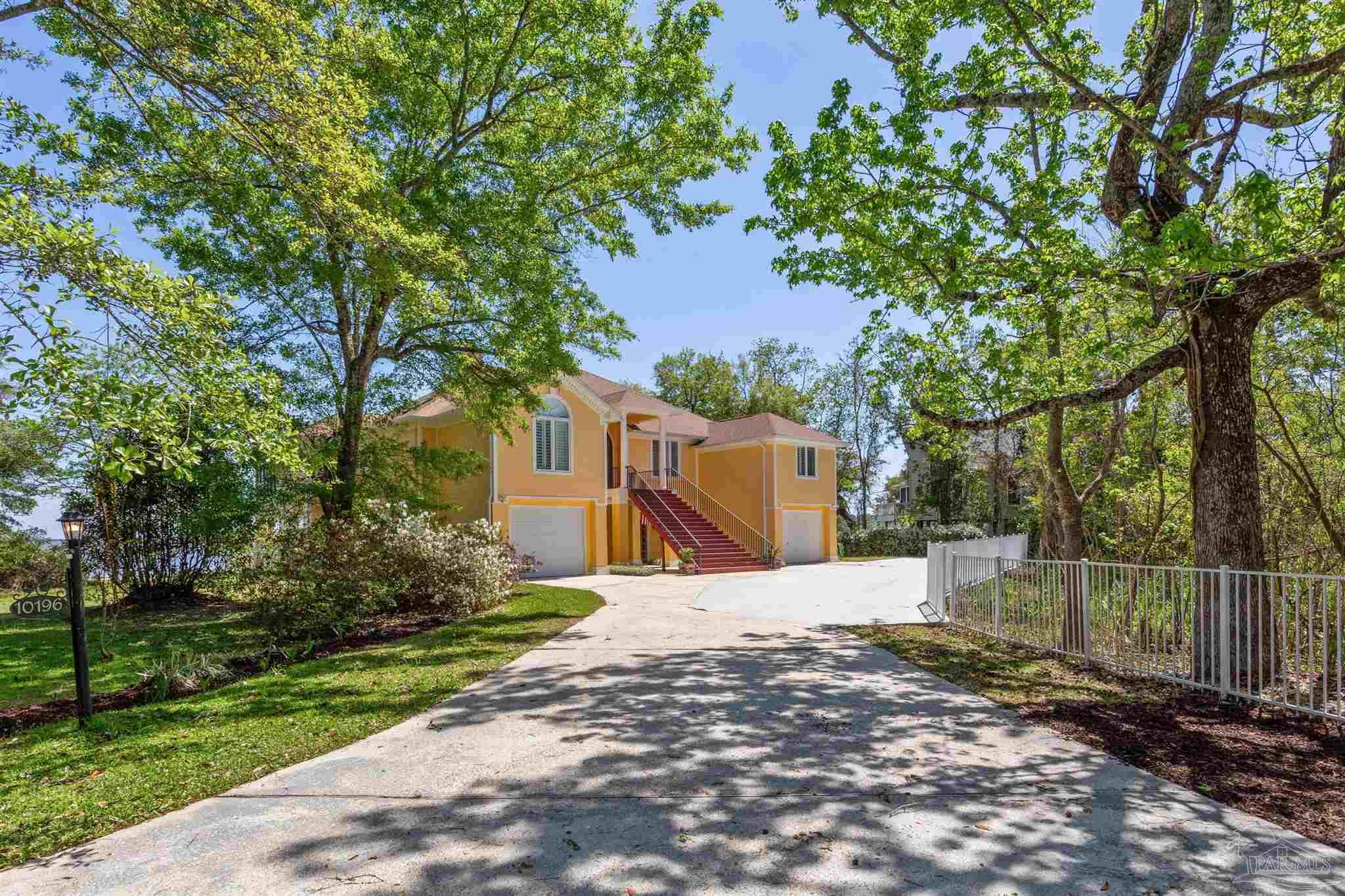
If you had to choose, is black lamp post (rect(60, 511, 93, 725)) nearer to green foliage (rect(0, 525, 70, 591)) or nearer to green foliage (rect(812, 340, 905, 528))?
green foliage (rect(0, 525, 70, 591))

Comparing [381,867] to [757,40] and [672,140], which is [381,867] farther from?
[672,140]

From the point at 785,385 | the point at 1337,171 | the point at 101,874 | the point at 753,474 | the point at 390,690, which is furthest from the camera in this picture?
the point at 785,385

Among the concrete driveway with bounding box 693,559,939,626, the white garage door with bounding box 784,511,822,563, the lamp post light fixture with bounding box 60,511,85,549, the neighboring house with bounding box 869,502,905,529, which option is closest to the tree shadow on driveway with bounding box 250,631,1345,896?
the lamp post light fixture with bounding box 60,511,85,549

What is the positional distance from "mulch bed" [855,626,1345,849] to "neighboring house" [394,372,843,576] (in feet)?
38.6

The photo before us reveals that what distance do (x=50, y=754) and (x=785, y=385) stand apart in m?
38.8

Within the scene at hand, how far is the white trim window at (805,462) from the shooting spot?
26391 millimetres

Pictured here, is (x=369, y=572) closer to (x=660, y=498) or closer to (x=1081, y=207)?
(x=1081, y=207)

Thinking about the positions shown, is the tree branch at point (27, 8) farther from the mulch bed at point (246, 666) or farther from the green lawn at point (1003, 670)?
the green lawn at point (1003, 670)

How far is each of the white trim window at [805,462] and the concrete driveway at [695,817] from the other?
20163 millimetres

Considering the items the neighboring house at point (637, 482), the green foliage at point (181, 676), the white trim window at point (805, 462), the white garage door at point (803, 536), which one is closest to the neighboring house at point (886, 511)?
the white garage door at point (803, 536)

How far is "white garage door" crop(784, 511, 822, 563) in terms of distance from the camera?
26234mm

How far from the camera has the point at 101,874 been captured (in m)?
3.29

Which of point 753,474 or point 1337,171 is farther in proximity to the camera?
point 753,474

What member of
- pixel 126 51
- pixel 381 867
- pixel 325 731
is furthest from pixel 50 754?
pixel 126 51
